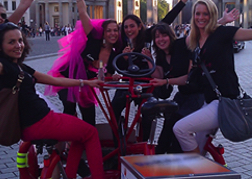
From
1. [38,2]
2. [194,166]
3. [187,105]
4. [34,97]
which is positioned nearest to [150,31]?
[187,105]

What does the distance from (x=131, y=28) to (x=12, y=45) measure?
1.59 meters

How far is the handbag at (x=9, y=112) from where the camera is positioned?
2941 millimetres

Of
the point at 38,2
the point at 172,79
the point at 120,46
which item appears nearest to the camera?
the point at 172,79

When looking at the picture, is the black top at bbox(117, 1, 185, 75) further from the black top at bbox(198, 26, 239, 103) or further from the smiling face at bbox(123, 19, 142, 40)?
the black top at bbox(198, 26, 239, 103)

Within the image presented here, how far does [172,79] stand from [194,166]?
117 cm

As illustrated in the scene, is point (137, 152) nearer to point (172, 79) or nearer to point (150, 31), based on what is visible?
point (172, 79)

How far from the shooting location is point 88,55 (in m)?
4.10

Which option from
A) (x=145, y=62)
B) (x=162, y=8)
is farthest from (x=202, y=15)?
(x=162, y=8)

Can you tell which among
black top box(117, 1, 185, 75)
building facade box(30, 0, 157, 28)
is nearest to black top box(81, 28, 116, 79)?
black top box(117, 1, 185, 75)

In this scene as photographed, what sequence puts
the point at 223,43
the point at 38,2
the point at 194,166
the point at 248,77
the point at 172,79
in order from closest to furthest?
the point at 194,166
the point at 223,43
the point at 172,79
the point at 248,77
the point at 38,2

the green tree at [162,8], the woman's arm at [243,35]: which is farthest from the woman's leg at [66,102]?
the green tree at [162,8]

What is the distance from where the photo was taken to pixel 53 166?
337cm

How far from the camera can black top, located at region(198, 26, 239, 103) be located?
11.2 feet

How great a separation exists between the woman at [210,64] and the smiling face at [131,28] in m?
0.86
